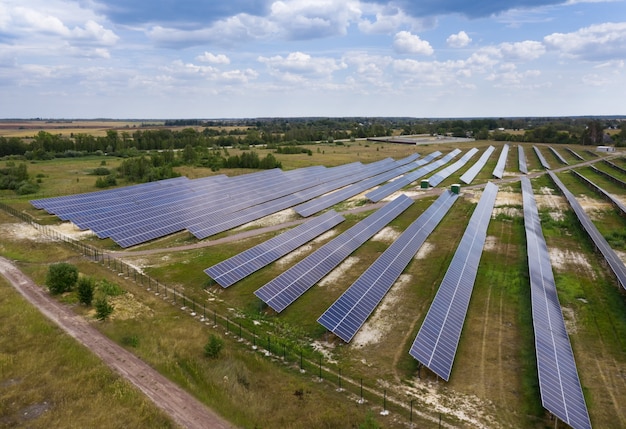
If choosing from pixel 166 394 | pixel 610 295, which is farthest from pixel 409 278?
pixel 166 394

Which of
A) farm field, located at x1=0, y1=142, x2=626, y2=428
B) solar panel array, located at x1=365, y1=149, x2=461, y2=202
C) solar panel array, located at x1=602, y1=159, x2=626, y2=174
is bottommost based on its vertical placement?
farm field, located at x1=0, y1=142, x2=626, y2=428

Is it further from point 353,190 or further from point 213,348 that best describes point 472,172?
point 213,348

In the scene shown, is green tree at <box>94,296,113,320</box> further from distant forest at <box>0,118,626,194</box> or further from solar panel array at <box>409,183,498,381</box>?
distant forest at <box>0,118,626,194</box>

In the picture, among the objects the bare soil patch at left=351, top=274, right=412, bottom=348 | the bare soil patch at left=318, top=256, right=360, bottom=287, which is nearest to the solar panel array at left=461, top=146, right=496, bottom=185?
the bare soil patch at left=318, top=256, right=360, bottom=287

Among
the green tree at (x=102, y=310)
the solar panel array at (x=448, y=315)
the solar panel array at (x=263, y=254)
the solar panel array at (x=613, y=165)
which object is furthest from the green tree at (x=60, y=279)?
the solar panel array at (x=613, y=165)

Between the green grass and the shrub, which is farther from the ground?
the shrub

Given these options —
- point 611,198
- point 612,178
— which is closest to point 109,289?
point 611,198
